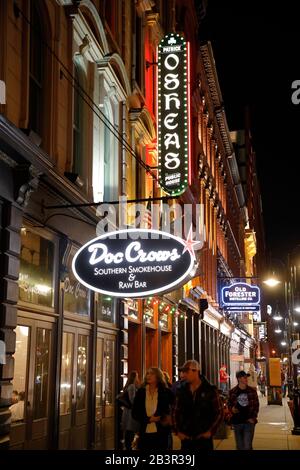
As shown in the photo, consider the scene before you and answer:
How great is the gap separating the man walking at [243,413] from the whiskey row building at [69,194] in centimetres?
292

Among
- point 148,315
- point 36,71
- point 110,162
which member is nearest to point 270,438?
point 148,315

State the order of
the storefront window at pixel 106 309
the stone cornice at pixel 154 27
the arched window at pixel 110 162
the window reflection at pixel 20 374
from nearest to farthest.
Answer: the window reflection at pixel 20 374
the storefront window at pixel 106 309
the arched window at pixel 110 162
the stone cornice at pixel 154 27

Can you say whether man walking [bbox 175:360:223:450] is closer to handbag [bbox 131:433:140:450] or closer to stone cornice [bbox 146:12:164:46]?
handbag [bbox 131:433:140:450]

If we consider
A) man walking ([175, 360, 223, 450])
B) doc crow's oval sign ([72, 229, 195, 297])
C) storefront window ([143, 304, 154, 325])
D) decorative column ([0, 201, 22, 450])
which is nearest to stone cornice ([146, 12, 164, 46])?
storefront window ([143, 304, 154, 325])

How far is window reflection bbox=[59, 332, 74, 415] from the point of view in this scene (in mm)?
12148

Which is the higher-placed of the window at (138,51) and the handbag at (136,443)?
the window at (138,51)

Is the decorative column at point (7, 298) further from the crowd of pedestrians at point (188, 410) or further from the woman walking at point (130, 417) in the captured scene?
the woman walking at point (130, 417)

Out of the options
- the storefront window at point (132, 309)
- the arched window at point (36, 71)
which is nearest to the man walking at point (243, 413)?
the storefront window at point (132, 309)

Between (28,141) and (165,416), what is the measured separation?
14.4ft

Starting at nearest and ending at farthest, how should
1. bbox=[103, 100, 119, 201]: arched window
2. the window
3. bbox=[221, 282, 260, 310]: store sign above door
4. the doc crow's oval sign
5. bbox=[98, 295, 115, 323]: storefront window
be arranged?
the doc crow's oval sign → bbox=[98, 295, 115, 323]: storefront window → bbox=[103, 100, 119, 201]: arched window → the window → bbox=[221, 282, 260, 310]: store sign above door

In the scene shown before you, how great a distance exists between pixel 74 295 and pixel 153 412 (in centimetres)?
404

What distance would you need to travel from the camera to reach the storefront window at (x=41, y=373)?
36.0 ft

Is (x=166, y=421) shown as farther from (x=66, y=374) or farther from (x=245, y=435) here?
(x=66, y=374)

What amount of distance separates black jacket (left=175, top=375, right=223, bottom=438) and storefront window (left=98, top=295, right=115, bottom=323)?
6278 millimetres
